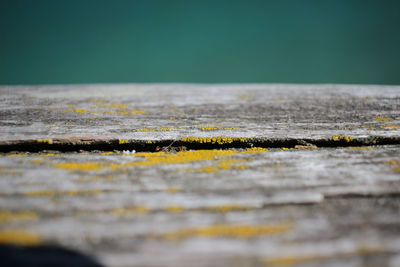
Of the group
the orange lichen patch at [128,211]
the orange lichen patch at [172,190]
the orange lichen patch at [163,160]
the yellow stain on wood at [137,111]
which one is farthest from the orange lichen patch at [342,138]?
the yellow stain on wood at [137,111]

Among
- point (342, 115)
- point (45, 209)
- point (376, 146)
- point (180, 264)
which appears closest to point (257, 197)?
point (180, 264)

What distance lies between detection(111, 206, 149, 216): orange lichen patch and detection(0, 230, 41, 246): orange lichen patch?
0.20 m

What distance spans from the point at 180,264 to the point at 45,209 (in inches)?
18.3

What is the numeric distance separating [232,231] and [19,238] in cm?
60

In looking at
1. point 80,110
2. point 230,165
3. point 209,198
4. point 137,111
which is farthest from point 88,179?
point 80,110

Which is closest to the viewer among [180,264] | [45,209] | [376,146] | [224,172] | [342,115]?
[180,264]

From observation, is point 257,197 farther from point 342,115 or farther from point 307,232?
point 342,115

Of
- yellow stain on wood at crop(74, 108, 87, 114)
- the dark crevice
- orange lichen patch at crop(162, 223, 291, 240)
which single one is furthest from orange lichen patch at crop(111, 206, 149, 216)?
yellow stain on wood at crop(74, 108, 87, 114)

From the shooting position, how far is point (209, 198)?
0.74m

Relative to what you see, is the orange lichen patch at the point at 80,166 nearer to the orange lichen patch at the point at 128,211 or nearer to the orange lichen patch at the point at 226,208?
the orange lichen patch at the point at 128,211

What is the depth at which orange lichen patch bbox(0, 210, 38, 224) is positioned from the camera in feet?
2.07

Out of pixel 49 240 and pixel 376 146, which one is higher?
pixel 376 146

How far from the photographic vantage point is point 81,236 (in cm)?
60

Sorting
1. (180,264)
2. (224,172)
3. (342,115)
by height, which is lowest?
(180,264)
